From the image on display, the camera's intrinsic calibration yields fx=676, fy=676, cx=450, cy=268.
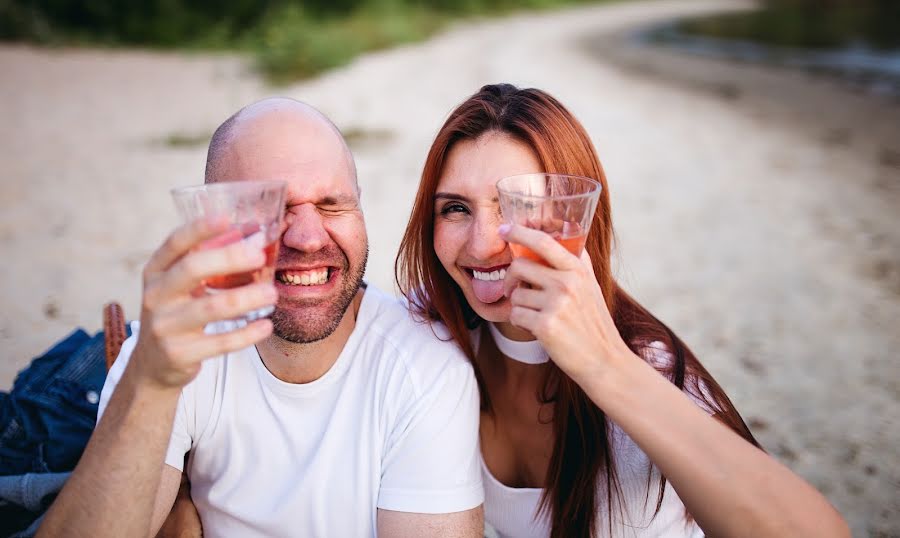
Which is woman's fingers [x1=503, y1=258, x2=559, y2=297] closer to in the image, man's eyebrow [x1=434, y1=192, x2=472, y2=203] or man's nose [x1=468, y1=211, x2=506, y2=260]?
man's nose [x1=468, y1=211, x2=506, y2=260]

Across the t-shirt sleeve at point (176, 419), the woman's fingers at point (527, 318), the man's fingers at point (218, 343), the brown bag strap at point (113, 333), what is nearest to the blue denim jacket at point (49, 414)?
the brown bag strap at point (113, 333)

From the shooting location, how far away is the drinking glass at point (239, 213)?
159 centimetres

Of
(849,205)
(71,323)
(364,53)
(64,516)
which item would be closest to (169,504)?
(64,516)

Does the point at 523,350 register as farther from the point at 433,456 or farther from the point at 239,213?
the point at 239,213

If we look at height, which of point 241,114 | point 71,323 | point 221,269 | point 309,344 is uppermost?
point 241,114

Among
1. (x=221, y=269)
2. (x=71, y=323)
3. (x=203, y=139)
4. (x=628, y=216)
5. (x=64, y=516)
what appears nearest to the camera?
(x=221, y=269)

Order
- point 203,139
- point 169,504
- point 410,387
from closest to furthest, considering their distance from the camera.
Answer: point 169,504 → point 410,387 → point 203,139

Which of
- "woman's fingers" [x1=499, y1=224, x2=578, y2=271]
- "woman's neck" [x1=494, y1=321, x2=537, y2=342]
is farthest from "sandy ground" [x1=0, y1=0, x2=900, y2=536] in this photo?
"woman's fingers" [x1=499, y1=224, x2=578, y2=271]

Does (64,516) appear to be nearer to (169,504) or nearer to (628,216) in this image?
(169,504)

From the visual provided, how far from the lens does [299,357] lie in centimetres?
234

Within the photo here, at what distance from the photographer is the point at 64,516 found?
71.6 inches

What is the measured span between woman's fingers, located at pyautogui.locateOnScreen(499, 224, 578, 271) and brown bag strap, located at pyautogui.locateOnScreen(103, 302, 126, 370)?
182 cm

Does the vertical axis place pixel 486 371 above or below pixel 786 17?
below

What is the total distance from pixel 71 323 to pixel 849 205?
8.56 metres
